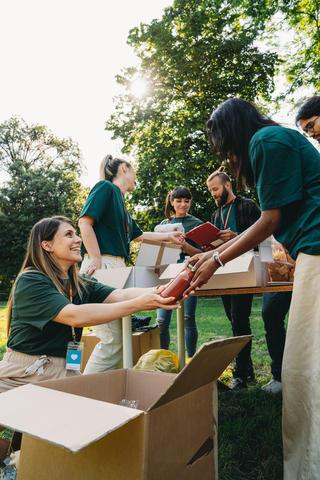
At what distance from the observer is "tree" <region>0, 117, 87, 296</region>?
73.8ft

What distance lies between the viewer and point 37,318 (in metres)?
1.95

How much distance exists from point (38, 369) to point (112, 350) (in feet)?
2.87

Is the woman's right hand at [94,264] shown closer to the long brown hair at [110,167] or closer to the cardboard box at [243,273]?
the long brown hair at [110,167]

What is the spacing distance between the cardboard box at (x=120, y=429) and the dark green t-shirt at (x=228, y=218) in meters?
2.16

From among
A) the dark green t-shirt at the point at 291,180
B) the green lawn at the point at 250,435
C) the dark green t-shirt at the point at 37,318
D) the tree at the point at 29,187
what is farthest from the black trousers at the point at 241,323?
the tree at the point at 29,187

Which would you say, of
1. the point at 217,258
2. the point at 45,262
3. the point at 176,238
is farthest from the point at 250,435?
the point at 45,262

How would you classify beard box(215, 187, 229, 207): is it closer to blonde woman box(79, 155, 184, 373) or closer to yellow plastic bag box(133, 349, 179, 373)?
blonde woman box(79, 155, 184, 373)

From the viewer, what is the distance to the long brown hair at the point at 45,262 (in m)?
2.19

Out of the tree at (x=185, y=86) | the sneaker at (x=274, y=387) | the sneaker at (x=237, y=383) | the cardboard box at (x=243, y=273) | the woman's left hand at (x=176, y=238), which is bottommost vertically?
the sneaker at (x=237, y=383)

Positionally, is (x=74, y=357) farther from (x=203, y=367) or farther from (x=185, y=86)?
(x=185, y=86)

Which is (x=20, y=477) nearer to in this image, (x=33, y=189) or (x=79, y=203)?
(x=33, y=189)

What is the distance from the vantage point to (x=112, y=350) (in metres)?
2.78

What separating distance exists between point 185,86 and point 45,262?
43.1 ft

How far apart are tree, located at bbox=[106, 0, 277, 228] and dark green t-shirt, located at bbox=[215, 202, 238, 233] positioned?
967cm
